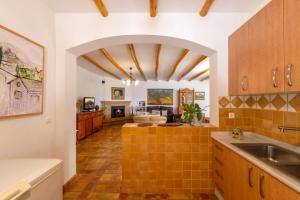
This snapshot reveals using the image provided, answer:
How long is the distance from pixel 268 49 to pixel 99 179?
2.93 m

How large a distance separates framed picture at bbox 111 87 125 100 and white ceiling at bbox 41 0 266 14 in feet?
20.7

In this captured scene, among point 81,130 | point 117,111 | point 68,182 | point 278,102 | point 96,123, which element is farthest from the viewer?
point 117,111

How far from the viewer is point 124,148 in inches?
92.2

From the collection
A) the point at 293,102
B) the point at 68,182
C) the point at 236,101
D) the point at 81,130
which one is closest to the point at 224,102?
the point at 236,101

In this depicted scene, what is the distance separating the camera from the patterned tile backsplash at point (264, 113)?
5.43 feet

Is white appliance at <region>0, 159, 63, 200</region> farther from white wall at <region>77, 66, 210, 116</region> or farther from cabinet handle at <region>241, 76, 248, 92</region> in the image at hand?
white wall at <region>77, 66, 210, 116</region>

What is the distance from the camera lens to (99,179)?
8.95ft

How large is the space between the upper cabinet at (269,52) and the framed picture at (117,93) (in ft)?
23.4

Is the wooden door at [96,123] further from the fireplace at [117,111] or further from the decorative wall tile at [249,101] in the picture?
the decorative wall tile at [249,101]

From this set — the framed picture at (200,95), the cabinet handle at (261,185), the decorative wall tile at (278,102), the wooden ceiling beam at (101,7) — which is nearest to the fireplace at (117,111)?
the framed picture at (200,95)

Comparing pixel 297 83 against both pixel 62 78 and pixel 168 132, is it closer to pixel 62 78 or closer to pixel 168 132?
pixel 168 132

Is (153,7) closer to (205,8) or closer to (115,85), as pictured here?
(205,8)

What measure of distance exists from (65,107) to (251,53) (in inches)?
101

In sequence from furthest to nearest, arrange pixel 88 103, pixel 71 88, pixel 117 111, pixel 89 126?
1. pixel 117 111
2. pixel 88 103
3. pixel 89 126
4. pixel 71 88
